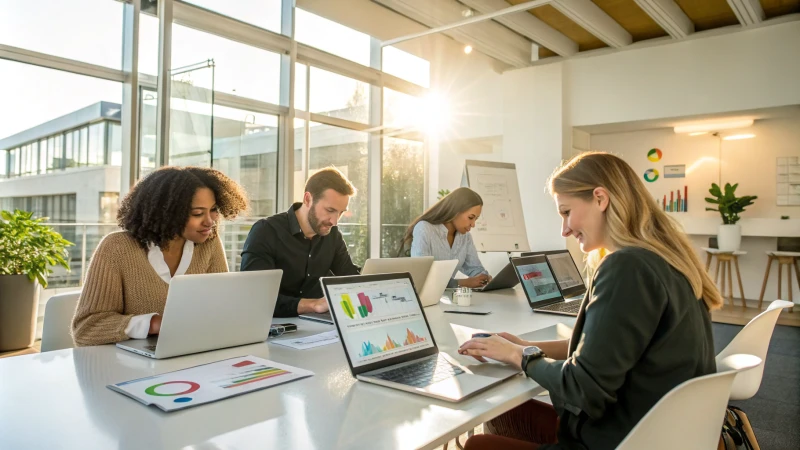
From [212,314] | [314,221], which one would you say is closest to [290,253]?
[314,221]

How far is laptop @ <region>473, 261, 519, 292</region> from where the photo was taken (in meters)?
3.18

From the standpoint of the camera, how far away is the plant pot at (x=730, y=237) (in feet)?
22.5

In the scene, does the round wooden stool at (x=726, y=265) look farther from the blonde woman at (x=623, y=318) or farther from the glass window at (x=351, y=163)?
the blonde woman at (x=623, y=318)

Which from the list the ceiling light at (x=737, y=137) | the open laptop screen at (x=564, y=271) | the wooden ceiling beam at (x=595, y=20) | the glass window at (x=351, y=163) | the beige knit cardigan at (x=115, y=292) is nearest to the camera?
the beige knit cardigan at (x=115, y=292)

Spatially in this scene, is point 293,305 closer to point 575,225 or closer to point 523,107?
point 575,225

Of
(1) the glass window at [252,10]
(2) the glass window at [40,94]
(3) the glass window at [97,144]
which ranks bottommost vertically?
(3) the glass window at [97,144]

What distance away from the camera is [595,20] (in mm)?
6059

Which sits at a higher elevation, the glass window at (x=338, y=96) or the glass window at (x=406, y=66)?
the glass window at (x=406, y=66)

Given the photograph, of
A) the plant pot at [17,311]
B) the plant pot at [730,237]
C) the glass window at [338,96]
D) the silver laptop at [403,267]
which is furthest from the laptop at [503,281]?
the plant pot at [730,237]

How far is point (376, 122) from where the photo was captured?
7199 millimetres

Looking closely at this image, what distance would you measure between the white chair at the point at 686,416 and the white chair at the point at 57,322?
1.76 meters

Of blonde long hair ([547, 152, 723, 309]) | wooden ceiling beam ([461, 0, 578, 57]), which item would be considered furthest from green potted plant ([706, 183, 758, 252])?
blonde long hair ([547, 152, 723, 309])

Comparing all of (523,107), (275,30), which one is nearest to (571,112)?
(523,107)

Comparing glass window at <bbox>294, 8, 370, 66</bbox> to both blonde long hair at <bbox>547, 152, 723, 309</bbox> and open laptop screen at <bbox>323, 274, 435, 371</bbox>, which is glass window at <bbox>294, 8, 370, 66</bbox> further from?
blonde long hair at <bbox>547, 152, 723, 309</bbox>
